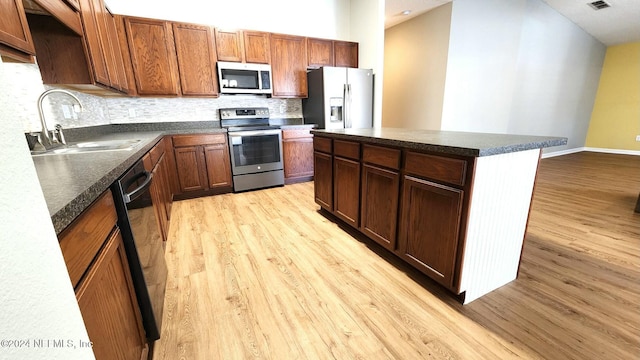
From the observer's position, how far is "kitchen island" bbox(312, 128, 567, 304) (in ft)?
4.41

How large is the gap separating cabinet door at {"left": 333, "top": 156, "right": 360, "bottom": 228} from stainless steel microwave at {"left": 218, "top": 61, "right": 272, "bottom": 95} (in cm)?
201

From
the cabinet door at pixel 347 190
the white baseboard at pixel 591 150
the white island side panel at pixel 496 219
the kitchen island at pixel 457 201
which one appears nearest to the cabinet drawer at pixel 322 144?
the cabinet door at pixel 347 190

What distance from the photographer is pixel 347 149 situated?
7.23ft

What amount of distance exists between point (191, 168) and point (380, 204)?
2.55 m

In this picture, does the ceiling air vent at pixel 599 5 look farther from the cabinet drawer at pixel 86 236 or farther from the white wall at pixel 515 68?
the cabinet drawer at pixel 86 236

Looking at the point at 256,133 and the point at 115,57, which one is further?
the point at 256,133

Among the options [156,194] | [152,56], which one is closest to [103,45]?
[152,56]

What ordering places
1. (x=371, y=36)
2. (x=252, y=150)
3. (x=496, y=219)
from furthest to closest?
(x=371, y=36), (x=252, y=150), (x=496, y=219)

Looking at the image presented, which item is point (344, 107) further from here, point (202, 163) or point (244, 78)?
point (202, 163)

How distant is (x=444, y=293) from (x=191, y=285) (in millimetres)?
1615

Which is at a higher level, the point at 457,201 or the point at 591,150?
the point at 457,201

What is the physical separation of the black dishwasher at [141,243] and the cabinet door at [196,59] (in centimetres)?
238

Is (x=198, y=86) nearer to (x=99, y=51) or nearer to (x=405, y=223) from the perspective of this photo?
(x=99, y=51)

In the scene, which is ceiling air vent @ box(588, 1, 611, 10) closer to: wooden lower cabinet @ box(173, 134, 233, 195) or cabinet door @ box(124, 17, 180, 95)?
wooden lower cabinet @ box(173, 134, 233, 195)
